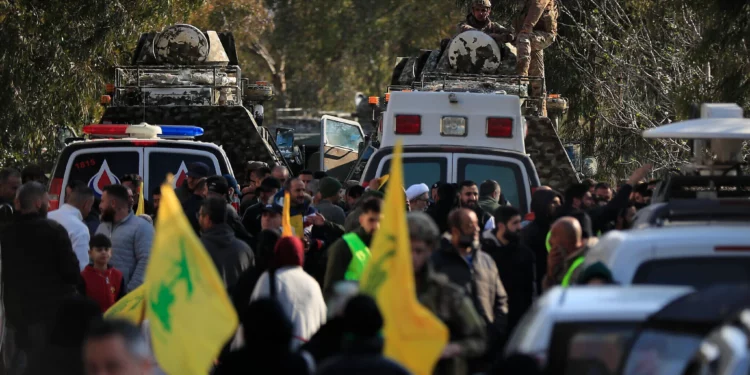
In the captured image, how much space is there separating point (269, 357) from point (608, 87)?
15242 mm

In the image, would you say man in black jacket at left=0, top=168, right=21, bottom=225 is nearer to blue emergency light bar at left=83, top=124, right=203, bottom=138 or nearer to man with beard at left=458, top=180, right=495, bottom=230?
blue emergency light bar at left=83, top=124, right=203, bottom=138

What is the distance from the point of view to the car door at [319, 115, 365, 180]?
20.1 m

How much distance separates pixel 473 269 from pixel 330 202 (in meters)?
4.25

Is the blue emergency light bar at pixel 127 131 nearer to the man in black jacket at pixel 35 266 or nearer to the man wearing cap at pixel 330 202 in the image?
the man wearing cap at pixel 330 202

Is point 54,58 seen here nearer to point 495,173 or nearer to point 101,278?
point 495,173

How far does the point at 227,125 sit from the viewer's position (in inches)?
657

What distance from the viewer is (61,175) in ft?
44.7

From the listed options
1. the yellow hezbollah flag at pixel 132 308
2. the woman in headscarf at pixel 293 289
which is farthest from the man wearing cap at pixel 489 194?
the yellow hezbollah flag at pixel 132 308

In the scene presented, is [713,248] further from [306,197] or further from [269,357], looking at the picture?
[306,197]

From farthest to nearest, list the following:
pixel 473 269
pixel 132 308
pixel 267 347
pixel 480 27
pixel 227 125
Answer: pixel 480 27 < pixel 227 125 < pixel 473 269 < pixel 132 308 < pixel 267 347

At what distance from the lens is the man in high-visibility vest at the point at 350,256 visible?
28.2 feet

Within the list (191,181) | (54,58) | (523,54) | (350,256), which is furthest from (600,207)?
(54,58)

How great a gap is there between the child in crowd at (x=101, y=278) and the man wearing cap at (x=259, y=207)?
217 centimetres

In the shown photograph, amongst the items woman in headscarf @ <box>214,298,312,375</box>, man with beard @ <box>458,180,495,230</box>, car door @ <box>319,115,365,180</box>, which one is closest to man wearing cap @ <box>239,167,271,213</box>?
man with beard @ <box>458,180,495,230</box>
